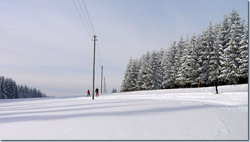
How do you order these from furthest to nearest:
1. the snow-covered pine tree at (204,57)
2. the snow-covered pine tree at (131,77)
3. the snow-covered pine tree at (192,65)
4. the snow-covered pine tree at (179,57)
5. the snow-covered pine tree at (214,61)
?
the snow-covered pine tree at (131,77) → the snow-covered pine tree at (179,57) → the snow-covered pine tree at (192,65) → the snow-covered pine tree at (204,57) → the snow-covered pine tree at (214,61)

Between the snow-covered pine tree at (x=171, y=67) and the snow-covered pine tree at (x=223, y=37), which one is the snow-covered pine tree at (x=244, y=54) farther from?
the snow-covered pine tree at (x=171, y=67)

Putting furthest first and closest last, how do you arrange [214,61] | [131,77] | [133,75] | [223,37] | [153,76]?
[131,77] → [133,75] → [153,76] → [223,37] → [214,61]

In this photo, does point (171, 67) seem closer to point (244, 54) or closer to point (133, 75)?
point (133, 75)

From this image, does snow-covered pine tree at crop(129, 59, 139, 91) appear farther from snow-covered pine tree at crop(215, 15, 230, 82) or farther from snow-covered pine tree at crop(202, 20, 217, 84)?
snow-covered pine tree at crop(215, 15, 230, 82)

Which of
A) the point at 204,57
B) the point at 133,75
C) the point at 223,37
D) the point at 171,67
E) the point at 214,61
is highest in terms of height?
the point at 223,37

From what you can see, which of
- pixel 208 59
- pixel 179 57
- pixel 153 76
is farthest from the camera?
pixel 153 76

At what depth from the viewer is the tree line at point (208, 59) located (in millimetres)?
30594

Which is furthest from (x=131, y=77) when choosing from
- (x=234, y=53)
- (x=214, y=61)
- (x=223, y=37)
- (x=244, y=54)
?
(x=244, y=54)

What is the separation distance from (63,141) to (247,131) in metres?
5.18

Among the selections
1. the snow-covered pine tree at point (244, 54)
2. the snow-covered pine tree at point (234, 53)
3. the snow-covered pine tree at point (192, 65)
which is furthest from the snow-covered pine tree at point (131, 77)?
the snow-covered pine tree at point (244, 54)

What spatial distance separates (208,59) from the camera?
37.7m

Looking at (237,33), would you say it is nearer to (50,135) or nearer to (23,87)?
(50,135)

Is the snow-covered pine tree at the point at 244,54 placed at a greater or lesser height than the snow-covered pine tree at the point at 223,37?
lesser

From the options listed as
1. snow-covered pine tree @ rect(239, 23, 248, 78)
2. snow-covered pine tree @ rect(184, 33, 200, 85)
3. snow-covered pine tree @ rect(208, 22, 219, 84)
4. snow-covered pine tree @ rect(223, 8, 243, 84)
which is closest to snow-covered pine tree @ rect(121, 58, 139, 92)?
snow-covered pine tree @ rect(184, 33, 200, 85)
